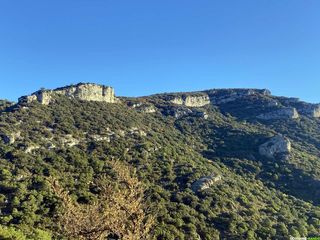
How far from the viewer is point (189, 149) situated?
81.4m

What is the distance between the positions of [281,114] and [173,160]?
5691 cm

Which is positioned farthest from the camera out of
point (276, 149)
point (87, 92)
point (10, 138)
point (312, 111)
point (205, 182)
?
point (312, 111)

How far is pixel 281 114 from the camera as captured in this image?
11438 cm

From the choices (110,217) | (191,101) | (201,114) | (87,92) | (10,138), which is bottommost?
(110,217)

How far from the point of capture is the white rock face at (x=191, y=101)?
12781 centimetres

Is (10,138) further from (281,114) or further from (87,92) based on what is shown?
(281,114)

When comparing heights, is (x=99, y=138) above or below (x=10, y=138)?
above

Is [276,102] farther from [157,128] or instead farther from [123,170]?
Result: [123,170]

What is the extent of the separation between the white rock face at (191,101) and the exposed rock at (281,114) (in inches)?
868

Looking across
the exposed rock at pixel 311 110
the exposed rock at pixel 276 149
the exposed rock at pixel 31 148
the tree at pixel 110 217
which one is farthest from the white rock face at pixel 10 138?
the exposed rock at pixel 311 110

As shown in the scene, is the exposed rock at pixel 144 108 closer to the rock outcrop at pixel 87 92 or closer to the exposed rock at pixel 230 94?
the rock outcrop at pixel 87 92

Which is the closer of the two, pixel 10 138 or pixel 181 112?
pixel 10 138

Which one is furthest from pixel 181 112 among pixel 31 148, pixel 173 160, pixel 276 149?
pixel 31 148

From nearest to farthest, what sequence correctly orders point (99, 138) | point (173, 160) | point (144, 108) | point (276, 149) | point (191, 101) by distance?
point (173, 160)
point (99, 138)
point (276, 149)
point (144, 108)
point (191, 101)
